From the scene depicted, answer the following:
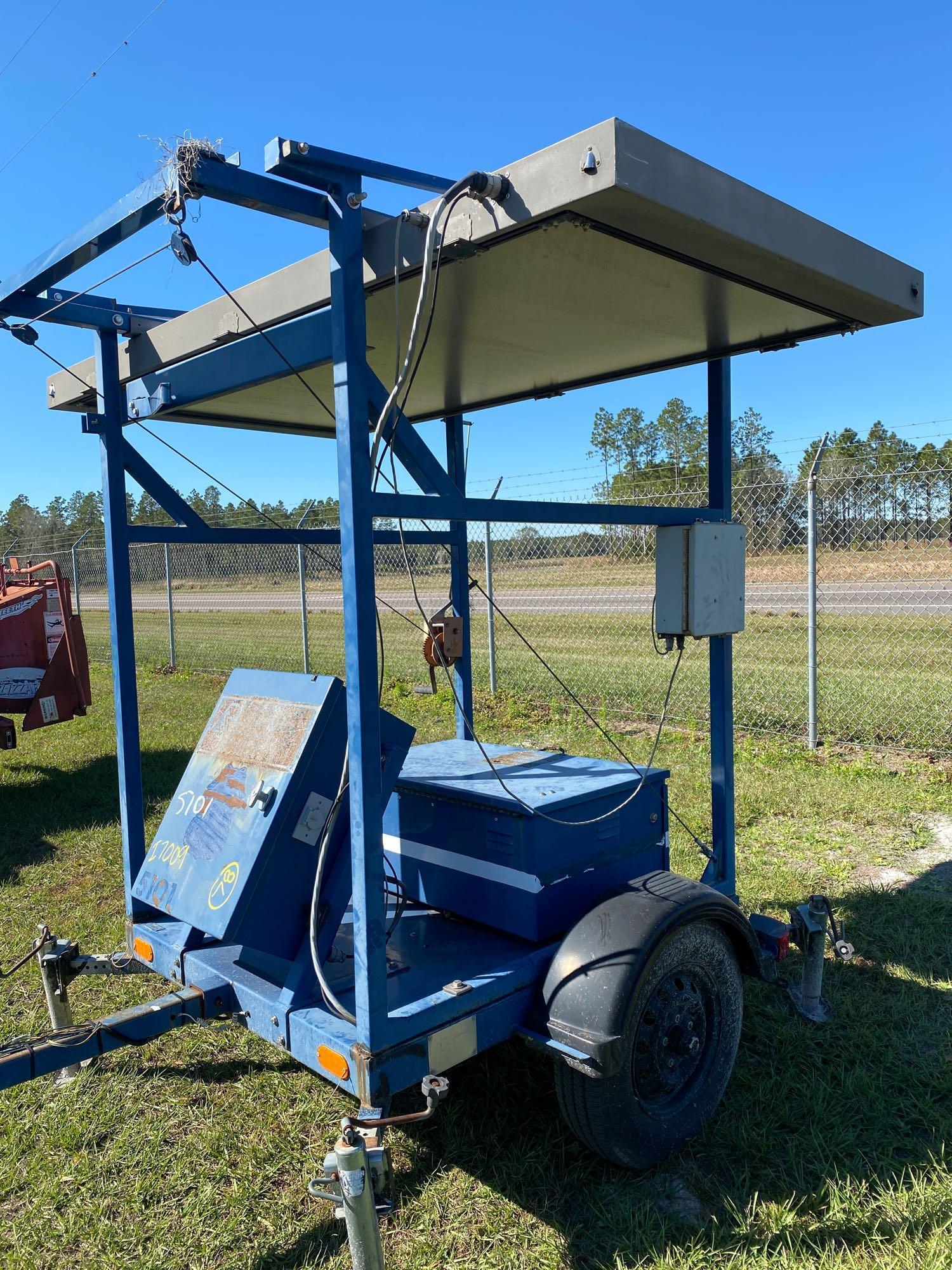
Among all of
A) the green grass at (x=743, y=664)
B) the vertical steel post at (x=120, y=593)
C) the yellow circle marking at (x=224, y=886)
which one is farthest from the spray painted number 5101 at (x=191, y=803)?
the green grass at (x=743, y=664)

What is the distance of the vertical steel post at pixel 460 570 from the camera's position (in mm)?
4238

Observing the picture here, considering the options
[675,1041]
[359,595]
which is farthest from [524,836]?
[359,595]

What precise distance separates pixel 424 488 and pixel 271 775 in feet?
3.13

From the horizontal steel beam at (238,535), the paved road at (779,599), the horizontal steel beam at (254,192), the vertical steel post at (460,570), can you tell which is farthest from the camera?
the paved road at (779,599)

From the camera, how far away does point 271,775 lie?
8.41 feet

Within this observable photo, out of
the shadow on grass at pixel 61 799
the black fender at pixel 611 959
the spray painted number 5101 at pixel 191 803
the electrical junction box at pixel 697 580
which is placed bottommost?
the shadow on grass at pixel 61 799

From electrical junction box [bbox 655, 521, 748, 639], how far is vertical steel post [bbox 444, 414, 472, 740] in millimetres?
967

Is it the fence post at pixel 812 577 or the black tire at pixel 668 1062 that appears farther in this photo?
the fence post at pixel 812 577

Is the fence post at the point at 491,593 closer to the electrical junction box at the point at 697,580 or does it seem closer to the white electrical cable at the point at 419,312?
the electrical junction box at the point at 697,580

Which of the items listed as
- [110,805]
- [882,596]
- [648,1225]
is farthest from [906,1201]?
[882,596]

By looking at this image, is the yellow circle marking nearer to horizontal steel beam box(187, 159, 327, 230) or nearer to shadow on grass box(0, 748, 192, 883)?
horizontal steel beam box(187, 159, 327, 230)

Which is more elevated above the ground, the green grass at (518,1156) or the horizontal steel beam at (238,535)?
the horizontal steel beam at (238,535)

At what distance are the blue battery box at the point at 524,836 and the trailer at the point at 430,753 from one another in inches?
0.5

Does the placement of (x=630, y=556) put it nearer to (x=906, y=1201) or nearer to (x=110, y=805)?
(x=110, y=805)
